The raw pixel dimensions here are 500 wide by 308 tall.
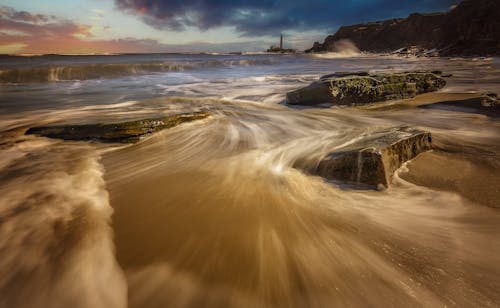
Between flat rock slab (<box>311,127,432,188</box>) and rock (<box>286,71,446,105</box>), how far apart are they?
11.0 ft

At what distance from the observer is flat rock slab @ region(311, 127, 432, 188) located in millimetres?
2387

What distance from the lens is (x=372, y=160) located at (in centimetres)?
238

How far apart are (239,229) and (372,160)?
1.35 metres

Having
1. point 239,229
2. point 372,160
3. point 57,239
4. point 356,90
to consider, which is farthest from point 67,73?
point 372,160

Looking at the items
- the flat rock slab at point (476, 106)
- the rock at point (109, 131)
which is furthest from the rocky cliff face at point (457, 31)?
the rock at point (109, 131)

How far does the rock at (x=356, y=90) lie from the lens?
6.10 m

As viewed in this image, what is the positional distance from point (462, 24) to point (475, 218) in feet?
172

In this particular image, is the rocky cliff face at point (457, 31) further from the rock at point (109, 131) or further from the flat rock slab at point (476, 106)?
the rock at point (109, 131)

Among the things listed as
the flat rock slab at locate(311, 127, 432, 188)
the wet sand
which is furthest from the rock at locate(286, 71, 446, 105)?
the flat rock slab at locate(311, 127, 432, 188)

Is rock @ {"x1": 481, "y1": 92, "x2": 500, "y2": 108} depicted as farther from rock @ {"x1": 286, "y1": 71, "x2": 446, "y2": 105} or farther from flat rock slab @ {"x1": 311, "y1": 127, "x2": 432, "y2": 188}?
flat rock slab @ {"x1": 311, "y1": 127, "x2": 432, "y2": 188}

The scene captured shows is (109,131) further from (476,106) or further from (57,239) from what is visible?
(476,106)

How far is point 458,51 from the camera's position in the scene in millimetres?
36625

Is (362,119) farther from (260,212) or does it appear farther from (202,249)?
(202,249)

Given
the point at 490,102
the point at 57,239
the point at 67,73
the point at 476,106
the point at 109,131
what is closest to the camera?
the point at 57,239
